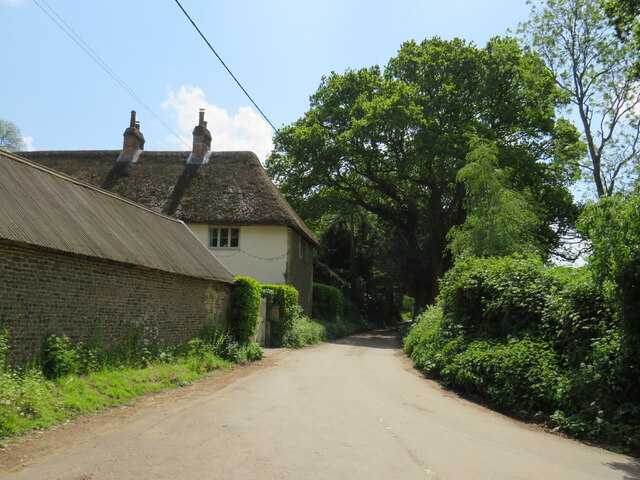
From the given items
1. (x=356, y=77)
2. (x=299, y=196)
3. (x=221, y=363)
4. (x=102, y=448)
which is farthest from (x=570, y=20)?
(x=102, y=448)

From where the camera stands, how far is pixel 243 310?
16.4 metres

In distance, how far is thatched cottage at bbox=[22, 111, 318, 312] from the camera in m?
24.5

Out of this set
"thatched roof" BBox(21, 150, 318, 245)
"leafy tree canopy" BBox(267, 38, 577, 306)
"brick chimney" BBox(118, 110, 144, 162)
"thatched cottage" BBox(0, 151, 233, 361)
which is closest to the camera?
"thatched cottage" BBox(0, 151, 233, 361)

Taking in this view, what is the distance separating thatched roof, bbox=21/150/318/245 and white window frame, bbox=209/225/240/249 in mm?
688

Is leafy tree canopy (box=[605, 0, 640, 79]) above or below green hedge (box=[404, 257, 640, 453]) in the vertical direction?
above

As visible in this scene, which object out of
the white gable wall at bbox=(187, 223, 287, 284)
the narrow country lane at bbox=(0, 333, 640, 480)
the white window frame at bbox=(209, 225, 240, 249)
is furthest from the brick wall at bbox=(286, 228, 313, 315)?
the narrow country lane at bbox=(0, 333, 640, 480)

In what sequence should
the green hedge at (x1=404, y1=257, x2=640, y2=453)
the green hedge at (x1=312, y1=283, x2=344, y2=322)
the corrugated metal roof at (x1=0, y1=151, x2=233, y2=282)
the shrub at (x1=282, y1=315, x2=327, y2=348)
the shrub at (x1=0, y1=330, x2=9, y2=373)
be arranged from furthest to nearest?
1. the green hedge at (x1=312, y1=283, x2=344, y2=322)
2. the shrub at (x1=282, y1=315, x2=327, y2=348)
3. the corrugated metal roof at (x1=0, y1=151, x2=233, y2=282)
4. the green hedge at (x1=404, y1=257, x2=640, y2=453)
5. the shrub at (x1=0, y1=330, x2=9, y2=373)

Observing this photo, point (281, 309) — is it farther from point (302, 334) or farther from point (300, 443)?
point (300, 443)

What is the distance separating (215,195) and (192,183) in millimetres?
1806

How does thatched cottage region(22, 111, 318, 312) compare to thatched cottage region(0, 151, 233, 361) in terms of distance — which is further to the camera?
thatched cottage region(22, 111, 318, 312)

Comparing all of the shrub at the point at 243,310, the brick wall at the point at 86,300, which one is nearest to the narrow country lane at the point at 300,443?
the brick wall at the point at 86,300

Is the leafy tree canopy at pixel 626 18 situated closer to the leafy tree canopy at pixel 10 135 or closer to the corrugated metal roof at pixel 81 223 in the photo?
the corrugated metal roof at pixel 81 223

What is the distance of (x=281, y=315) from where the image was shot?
68.2 ft

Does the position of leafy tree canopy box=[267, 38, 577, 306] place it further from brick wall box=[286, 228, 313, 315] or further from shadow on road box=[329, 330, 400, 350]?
shadow on road box=[329, 330, 400, 350]
